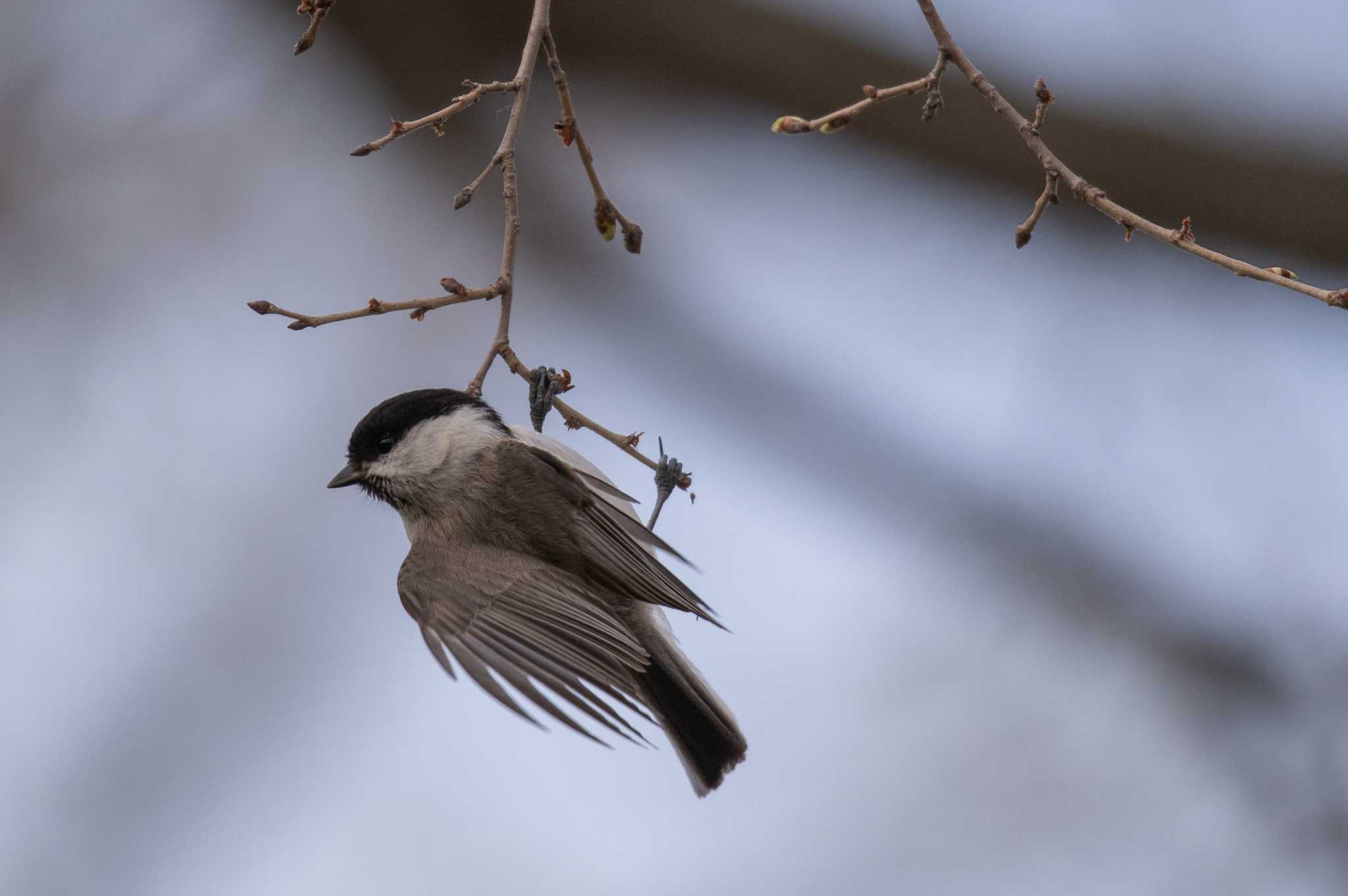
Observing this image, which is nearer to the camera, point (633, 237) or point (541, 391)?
point (633, 237)

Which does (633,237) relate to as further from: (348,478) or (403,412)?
(348,478)

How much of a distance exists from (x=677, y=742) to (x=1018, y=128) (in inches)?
40.1

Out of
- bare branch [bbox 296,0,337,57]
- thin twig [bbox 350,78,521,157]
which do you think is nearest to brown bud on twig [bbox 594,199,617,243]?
→ thin twig [bbox 350,78,521,157]

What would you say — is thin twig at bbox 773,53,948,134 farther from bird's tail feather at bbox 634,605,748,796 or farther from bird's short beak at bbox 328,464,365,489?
bird's short beak at bbox 328,464,365,489

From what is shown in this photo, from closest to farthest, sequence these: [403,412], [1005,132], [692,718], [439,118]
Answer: [439,118]
[692,718]
[403,412]
[1005,132]

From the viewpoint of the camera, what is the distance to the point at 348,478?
226 centimetres

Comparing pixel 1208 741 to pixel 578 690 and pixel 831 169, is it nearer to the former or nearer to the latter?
pixel 831 169

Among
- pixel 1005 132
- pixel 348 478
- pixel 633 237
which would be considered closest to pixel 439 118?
pixel 633 237

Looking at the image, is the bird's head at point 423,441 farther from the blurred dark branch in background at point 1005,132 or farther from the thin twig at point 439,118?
the blurred dark branch in background at point 1005,132

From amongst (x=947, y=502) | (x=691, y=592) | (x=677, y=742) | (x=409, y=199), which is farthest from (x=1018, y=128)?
(x=409, y=199)

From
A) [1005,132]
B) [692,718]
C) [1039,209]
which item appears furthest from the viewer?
[1005,132]

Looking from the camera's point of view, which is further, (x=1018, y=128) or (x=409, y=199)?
(x=409, y=199)

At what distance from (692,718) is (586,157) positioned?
859 millimetres

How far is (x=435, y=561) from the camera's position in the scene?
204 cm
